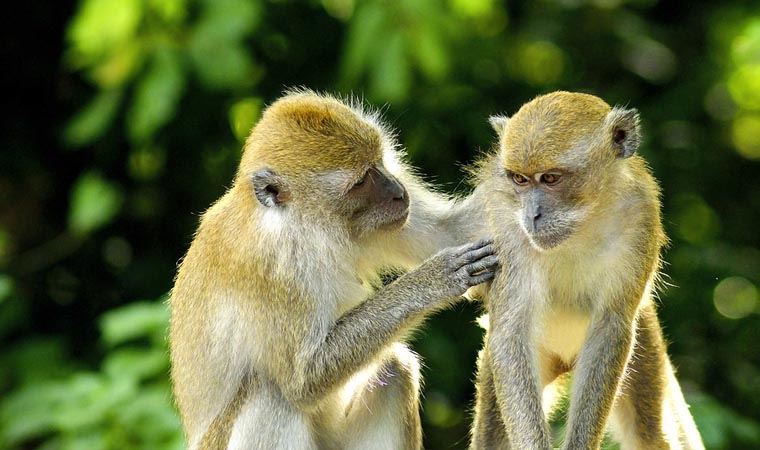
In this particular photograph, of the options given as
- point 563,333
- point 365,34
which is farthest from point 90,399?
point 563,333

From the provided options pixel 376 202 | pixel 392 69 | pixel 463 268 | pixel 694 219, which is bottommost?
pixel 463 268

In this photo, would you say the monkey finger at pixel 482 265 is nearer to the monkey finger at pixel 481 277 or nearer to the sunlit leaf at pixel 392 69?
the monkey finger at pixel 481 277

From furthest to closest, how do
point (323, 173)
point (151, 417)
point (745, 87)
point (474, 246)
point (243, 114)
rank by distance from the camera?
point (745, 87) → point (243, 114) → point (151, 417) → point (323, 173) → point (474, 246)

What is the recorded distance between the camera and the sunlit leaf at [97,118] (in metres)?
8.87

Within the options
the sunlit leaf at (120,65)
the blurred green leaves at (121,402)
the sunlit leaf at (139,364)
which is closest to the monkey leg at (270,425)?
the blurred green leaves at (121,402)

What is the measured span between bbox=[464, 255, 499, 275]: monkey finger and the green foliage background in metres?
2.52

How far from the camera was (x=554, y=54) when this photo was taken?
11188 millimetres

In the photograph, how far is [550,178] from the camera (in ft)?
17.5

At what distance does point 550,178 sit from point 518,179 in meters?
0.15

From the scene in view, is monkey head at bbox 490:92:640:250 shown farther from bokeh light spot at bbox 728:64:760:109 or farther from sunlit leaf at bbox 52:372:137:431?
bokeh light spot at bbox 728:64:760:109

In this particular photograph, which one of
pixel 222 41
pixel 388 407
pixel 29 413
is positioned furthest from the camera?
pixel 29 413

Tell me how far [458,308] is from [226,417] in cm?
384

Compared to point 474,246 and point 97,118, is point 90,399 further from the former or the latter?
point 474,246

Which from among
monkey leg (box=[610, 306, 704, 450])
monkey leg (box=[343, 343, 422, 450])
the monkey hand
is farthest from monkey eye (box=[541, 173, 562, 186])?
monkey leg (box=[343, 343, 422, 450])
